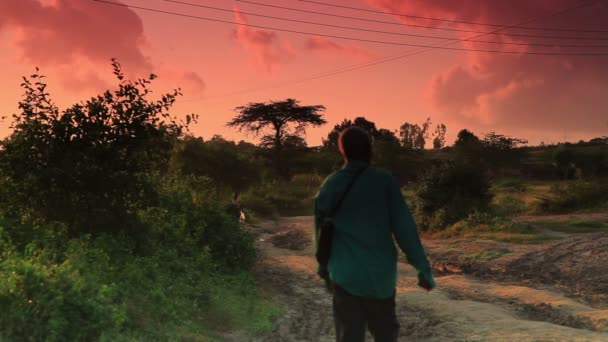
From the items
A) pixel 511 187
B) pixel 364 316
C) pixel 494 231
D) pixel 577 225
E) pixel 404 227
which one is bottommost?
pixel 494 231

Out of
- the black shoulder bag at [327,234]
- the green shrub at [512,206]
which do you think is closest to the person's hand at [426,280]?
the black shoulder bag at [327,234]

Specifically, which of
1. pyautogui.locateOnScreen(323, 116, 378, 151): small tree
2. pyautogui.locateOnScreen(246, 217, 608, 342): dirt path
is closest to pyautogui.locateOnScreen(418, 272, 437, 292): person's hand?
pyautogui.locateOnScreen(246, 217, 608, 342): dirt path

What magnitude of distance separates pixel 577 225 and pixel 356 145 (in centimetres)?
1960

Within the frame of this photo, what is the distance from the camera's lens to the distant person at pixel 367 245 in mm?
4066

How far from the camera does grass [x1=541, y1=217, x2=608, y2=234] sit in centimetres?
2034

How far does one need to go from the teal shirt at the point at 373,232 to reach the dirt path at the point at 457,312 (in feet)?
13.9

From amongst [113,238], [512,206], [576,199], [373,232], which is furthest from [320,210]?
[576,199]

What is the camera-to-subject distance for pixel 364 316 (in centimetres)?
418

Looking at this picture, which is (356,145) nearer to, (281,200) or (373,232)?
(373,232)

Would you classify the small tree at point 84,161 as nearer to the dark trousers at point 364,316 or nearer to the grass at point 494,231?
the dark trousers at point 364,316

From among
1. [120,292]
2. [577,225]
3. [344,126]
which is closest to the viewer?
[120,292]

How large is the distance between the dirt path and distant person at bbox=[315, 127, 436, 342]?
4149 millimetres

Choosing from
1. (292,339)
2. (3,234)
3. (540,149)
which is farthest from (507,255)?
(540,149)

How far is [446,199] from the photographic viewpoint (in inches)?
933
